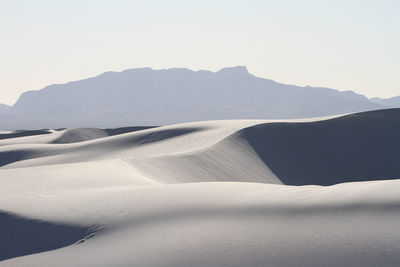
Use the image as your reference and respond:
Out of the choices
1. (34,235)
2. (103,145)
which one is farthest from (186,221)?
(103,145)

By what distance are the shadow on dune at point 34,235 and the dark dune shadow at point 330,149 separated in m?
18.4

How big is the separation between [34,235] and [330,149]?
2558 centimetres

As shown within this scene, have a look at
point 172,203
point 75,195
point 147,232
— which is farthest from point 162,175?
point 147,232

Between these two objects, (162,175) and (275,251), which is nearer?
(275,251)

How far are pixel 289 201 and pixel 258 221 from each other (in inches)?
37.8

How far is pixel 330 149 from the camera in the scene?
33188 mm

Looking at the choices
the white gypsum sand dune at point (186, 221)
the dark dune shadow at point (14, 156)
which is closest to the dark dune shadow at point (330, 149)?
the dark dune shadow at point (14, 156)

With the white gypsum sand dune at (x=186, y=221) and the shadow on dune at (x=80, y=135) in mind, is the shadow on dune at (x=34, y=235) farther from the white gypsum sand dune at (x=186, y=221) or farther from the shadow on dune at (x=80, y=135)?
the shadow on dune at (x=80, y=135)

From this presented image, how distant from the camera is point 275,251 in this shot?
7.88 m

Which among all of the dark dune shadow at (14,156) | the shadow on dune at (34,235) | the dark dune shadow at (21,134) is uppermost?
the shadow on dune at (34,235)

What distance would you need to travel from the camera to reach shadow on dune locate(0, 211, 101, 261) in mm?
9484

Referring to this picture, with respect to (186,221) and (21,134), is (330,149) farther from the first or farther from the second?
(21,134)

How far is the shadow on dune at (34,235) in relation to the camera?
9484mm

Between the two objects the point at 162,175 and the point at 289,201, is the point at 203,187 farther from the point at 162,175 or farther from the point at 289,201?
the point at 162,175
